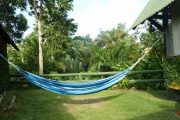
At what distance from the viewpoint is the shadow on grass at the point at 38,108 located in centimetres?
938

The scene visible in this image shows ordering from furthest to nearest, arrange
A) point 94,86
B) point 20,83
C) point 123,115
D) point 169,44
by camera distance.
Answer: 1. point 20,83
2. point 169,44
3. point 94,86
4. point 123,115

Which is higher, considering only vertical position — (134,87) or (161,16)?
(161,16)

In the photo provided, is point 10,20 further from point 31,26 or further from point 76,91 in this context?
point 76,91

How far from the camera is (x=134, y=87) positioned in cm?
1527

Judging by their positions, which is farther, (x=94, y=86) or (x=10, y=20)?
(x=10, y=20)

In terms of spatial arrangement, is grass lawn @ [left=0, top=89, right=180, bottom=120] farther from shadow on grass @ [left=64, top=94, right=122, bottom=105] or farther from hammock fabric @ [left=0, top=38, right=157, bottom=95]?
hammock fabric @ [left=0, top=38, right=157, bottom=95]

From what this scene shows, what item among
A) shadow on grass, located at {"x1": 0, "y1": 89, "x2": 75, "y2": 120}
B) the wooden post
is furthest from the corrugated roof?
the wooden post

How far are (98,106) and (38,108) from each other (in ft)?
6.26

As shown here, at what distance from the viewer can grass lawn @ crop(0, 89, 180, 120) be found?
9.37m

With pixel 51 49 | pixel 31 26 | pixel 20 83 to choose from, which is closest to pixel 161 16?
pixel 20 83

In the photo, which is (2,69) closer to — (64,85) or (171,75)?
(64,85)

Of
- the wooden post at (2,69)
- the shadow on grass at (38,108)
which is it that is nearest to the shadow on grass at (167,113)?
the shadow on grass at (38,108)

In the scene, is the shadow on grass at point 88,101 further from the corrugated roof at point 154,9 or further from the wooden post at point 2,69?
the corrugated roof at point 154,9

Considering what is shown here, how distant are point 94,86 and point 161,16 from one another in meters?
3.48
